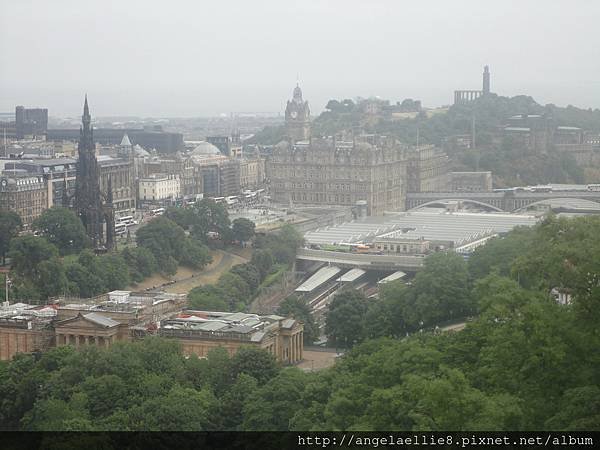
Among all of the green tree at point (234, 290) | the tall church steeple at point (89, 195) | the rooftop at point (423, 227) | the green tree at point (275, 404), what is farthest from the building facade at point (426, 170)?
the green tree at point (275, 404)

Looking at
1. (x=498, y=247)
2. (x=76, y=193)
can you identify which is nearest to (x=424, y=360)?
(x=498, y=247)

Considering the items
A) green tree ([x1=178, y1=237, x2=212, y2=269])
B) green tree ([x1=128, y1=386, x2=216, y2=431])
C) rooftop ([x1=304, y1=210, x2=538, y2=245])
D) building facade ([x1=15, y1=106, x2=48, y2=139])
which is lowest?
rooftop ([x1=304, y1=210, x2=538, y2=245])

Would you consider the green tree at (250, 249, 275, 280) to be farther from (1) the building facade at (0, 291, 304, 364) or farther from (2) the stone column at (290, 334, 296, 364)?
(2) the stone column at (290, 334, 296, 364)

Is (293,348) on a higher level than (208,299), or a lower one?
lower

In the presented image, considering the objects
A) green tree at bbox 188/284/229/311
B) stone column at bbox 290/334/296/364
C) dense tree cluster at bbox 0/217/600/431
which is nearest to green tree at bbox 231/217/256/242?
green tree at bbox 188/284/229/311

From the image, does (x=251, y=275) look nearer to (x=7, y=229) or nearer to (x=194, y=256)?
(x=194, y=256)

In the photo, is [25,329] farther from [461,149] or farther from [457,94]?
[457,94]

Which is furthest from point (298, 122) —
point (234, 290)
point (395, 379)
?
point (395, 379)
